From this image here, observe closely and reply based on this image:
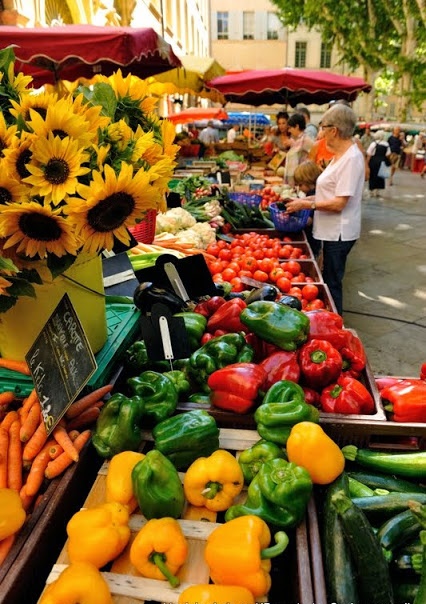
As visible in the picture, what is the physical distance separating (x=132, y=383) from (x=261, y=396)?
55 centimetres

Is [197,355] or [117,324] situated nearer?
[197,355]

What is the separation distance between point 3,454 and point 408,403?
1.59 metres

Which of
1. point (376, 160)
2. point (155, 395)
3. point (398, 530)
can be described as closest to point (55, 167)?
point (155, 395)

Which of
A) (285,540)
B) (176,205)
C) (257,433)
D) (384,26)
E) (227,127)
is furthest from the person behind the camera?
(227,127)

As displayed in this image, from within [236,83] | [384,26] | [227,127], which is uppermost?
[384,26]

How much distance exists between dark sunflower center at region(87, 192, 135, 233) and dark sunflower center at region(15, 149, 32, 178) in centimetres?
23

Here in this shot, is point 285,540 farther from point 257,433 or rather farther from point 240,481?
point 257,433

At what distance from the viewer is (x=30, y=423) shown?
171 centimetres

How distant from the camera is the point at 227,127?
102 ft

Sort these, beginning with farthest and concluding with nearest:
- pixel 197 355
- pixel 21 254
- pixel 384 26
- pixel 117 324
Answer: pixel 384 26 < pixel 117 324 < pixel 197 355 < pixel 21 254

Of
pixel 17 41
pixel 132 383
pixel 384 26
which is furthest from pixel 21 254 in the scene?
pixel 384 26

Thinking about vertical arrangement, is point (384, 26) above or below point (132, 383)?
above

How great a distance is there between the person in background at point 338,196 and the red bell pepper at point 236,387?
9.52 ft

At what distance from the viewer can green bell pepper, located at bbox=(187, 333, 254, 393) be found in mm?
2113
